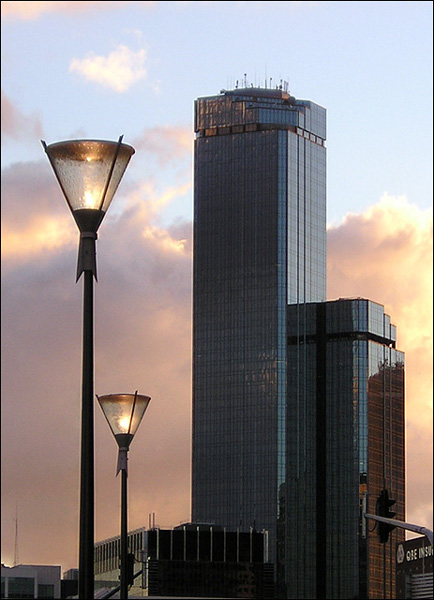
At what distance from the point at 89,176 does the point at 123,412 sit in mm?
12007

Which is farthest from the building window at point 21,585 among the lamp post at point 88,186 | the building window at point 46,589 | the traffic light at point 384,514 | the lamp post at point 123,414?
the lamp post at point 88,186

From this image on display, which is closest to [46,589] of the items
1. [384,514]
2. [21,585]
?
[21,585]

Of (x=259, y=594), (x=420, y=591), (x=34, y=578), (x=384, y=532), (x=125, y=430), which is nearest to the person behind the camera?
(x=125, y=430)

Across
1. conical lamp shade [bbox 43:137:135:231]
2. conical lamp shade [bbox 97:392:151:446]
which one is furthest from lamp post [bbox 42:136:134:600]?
conical lamp shade [bbox 97:392:151:446]

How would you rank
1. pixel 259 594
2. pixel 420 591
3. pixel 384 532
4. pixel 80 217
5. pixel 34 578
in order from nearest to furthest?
pixel 80 217 → pixel 384 532 → pixel 420 591 → pixel 34 578 → pixel 259 594

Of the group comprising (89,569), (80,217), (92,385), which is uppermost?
(80,217)

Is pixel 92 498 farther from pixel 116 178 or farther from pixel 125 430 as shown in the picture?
pixel 125 430

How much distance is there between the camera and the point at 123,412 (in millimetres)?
28016

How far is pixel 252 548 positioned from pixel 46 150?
170 m

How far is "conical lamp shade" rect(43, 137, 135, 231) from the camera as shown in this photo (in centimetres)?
1644

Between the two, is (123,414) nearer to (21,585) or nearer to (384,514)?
(384,514)

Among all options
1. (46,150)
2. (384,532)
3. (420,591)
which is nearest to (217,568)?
(420,591)

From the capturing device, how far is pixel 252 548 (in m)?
184

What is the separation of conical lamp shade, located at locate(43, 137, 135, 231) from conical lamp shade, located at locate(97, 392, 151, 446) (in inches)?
453
